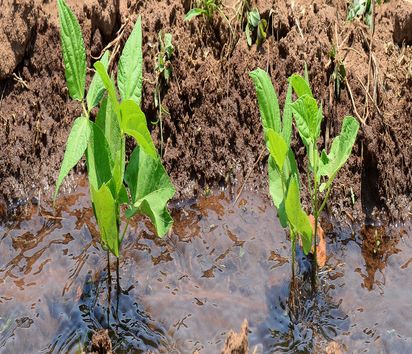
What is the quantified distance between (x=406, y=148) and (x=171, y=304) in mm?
1388

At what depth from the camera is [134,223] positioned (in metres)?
3.76

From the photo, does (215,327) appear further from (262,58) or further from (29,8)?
(29,8)

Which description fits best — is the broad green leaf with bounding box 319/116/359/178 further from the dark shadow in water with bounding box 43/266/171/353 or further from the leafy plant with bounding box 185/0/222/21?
the leafy plant with bounding box 185/0/222/21

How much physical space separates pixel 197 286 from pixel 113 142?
0.76 m

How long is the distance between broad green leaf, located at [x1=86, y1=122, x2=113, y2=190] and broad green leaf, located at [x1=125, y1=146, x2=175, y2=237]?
114 mm

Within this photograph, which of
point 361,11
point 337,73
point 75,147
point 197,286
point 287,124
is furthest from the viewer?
point 361,11

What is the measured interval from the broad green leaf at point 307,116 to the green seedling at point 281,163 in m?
0.07

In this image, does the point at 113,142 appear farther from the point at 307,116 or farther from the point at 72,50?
the point at 307,116

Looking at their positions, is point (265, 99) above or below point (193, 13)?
below

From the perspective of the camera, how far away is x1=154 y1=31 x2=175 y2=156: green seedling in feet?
12.7

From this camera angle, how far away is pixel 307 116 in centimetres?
311

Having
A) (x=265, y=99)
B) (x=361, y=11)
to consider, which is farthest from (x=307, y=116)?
(x=361, y=11)

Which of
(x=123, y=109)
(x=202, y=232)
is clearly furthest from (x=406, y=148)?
(x=123, y=109)

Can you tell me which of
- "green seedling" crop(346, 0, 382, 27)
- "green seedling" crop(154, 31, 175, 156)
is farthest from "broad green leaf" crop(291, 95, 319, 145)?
"green seedling" crop(346, 0, 382, 27)
